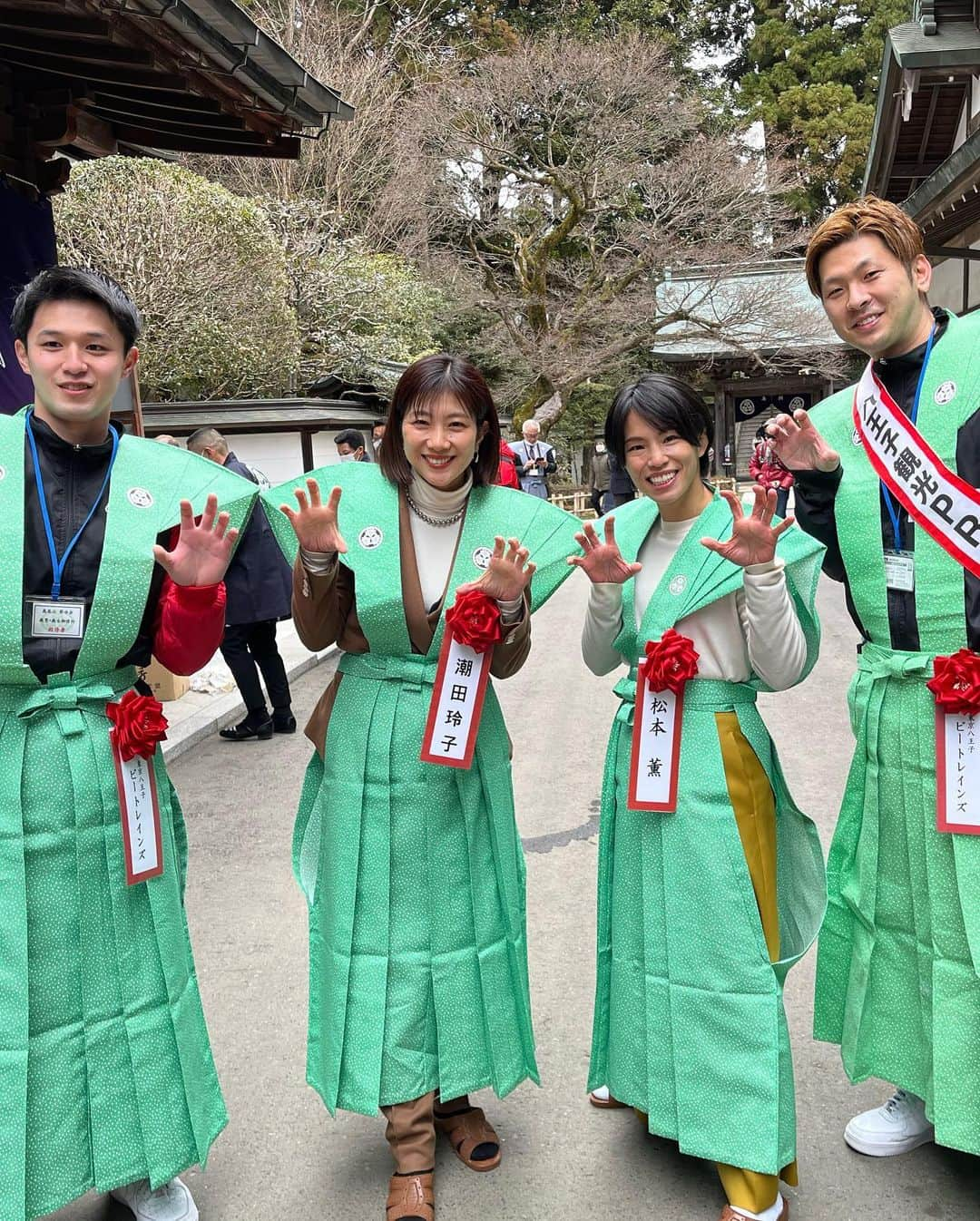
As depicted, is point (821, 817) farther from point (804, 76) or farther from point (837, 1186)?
point (804, 76)

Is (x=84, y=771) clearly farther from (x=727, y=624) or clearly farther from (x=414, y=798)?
(x=727, y=624)

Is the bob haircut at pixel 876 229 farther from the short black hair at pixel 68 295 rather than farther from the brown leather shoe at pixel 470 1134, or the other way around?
the brown leather shoe at pixel 470 1134

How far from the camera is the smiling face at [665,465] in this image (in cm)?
243

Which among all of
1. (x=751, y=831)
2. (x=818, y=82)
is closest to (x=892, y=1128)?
(x=751, y=831)

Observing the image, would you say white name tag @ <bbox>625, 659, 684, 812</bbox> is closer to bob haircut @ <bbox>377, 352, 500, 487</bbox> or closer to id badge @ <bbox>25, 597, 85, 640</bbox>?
bob haircut @ <bbox>377, 352, 500, 487</bbox>

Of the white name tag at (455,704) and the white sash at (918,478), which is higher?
the white sash at (918,478)

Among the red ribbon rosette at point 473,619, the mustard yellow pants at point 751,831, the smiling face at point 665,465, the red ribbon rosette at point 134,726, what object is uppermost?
the smiling face at point 665,465

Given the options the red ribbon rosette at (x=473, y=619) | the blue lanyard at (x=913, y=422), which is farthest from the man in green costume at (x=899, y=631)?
the red ribbon rosette at (x=473, y=619)

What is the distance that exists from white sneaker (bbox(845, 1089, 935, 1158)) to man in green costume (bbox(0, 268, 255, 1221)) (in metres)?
1.62

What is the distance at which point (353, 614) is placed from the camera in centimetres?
253

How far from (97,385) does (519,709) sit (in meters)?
5.55

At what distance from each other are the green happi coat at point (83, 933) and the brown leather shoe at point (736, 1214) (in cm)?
117

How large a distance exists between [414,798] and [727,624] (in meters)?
0.85

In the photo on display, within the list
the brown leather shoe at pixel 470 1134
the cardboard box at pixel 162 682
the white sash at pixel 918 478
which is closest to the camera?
the white sash at pixel 918 478
